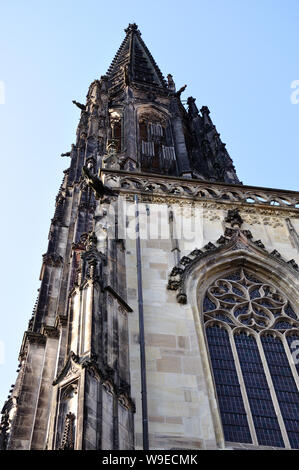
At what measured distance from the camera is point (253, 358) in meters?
12.3

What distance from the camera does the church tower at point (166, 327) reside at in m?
9.75

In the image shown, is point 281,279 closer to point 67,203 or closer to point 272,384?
point 272,384

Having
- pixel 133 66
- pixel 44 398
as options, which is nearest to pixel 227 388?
pixel 44 398

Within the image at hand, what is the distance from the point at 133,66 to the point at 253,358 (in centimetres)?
2965

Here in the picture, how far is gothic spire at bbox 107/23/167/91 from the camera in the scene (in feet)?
119

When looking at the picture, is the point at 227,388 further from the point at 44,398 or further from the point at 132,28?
the point at 132,28

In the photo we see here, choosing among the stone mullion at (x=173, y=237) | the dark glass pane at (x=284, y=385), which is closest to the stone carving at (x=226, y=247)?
the stone mullion at (x=173, y=237)

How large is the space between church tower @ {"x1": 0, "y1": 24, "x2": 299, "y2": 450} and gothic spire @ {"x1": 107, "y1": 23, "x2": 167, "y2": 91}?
56.0 feet

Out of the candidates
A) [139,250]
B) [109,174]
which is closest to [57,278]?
[109,174]

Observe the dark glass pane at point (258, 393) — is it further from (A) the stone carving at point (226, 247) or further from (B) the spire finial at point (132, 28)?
(B) the spire finial at point (132, 28)

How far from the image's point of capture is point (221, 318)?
13117 millimetres

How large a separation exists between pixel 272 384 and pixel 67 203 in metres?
14.0

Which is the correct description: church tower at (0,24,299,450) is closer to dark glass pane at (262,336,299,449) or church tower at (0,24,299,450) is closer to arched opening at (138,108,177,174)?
dark glass pane at (262,336,299,449)

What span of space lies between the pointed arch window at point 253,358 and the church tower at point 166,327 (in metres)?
0.02
